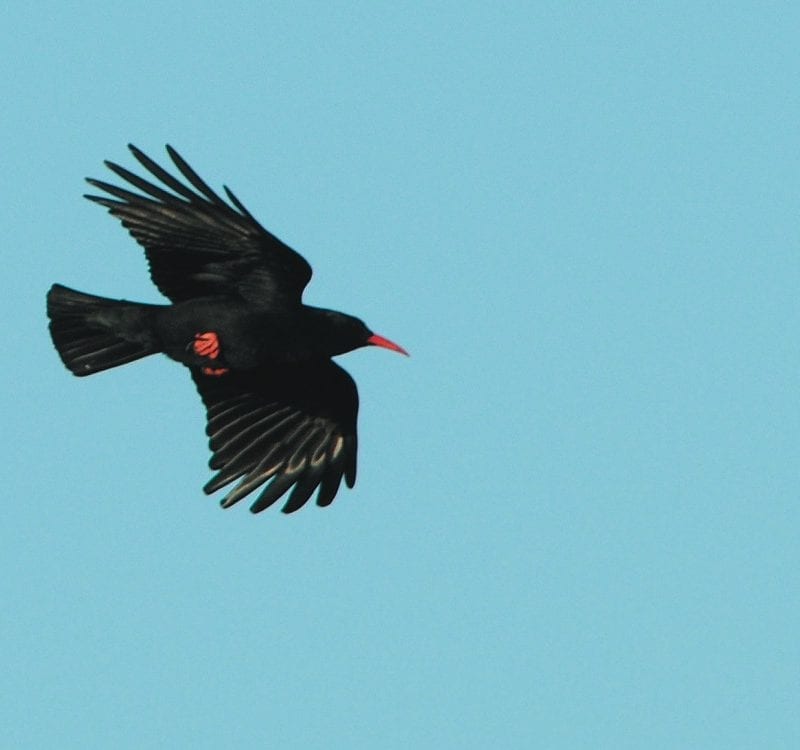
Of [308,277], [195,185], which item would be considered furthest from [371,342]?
[195,185]

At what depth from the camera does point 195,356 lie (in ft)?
61.6

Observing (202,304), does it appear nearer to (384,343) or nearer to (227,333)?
(227,333)

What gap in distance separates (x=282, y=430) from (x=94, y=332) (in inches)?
→ 80.4

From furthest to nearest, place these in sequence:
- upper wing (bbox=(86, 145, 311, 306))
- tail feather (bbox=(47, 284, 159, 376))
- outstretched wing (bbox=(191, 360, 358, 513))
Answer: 1. outstretched wing (bbox=(191, 360, 358, 513))
2. tail feather (bbox=(47, 284, 159, 376))
3. upper wing (bbox=(86, 145, 311, 306))

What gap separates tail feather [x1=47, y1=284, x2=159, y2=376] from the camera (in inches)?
755

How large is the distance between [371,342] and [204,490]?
74.2 inches

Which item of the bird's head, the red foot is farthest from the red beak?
the red foot

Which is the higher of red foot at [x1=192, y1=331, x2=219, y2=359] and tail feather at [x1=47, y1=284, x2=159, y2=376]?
tail feather at [x1=47, y1=284, x2=159, y2=376]

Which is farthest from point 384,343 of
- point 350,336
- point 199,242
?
point 199,242

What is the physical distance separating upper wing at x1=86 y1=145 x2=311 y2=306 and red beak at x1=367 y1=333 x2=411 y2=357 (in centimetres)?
97

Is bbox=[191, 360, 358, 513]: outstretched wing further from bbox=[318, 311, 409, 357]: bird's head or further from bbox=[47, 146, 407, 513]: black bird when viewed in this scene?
bbox=[318, 311, 409, 357]: bird's head

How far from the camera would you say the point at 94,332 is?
1936 centimetres

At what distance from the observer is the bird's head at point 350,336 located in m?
19.4

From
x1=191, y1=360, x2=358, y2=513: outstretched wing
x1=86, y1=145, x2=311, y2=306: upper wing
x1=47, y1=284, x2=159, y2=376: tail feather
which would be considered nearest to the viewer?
x1=86, y1=145, x2=311, y2=306: upper wing
